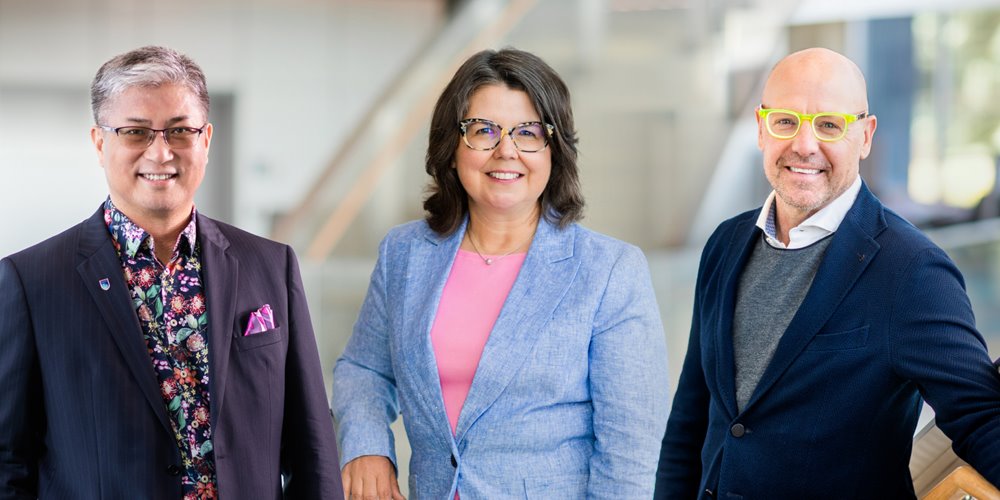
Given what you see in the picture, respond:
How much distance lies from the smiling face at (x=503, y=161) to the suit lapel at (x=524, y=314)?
126 millimetres

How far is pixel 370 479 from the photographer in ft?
7.68

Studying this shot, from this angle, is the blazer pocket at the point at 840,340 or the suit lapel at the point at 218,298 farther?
the suit lapel at the point at 218,298

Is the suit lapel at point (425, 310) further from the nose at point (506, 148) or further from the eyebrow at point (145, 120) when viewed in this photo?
the eyebrow at point (145, 120)

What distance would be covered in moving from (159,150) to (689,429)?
1136mm

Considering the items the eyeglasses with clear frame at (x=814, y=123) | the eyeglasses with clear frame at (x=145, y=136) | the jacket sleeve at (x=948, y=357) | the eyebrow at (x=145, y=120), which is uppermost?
the eyebrow at (x=145, y=120)

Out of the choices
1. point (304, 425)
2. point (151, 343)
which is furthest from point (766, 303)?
point (151, 343)

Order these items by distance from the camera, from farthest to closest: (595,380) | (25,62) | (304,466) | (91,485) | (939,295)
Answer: (25,62) < (595,380) < (304,466) < (91,485) < (939,295)

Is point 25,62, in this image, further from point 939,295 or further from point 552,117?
point 939,295

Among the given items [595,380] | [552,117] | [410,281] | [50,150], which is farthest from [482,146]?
[50,150]

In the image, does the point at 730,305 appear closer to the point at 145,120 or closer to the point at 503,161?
the point at 503,161

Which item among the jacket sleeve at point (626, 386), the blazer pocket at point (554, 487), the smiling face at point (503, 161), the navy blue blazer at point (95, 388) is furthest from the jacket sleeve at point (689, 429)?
the navy blue blazer at point (95, 388)

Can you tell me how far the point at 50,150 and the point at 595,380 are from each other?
7629 mm

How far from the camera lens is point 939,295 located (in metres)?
1.74

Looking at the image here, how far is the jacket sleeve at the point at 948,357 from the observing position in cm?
163
